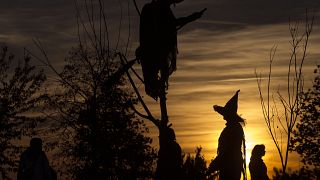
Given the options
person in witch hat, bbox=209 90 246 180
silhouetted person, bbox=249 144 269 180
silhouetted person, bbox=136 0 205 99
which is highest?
silhouetted person, bbox=136 0 205 99

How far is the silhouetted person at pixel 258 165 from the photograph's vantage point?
617 inches

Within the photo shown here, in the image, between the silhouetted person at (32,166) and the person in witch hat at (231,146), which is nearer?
the person in witch hat at (231,146)

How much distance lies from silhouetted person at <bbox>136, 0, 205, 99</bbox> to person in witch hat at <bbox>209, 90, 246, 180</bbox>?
6.02 ft

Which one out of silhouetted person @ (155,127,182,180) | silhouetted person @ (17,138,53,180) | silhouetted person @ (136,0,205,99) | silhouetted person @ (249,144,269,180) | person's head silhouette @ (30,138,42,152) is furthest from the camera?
silhouetted person @ (249,144,269,180)

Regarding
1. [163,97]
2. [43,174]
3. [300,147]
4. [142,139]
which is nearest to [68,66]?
[142,139]

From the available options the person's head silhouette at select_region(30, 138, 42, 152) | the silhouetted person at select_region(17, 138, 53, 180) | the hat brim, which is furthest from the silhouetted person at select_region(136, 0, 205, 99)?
the silhouetted person at select_region(17, 138, 53, 180)

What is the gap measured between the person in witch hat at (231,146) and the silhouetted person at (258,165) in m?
2.48

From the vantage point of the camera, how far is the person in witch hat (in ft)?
43.3

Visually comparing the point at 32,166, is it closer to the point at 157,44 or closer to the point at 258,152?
the point at 157,44

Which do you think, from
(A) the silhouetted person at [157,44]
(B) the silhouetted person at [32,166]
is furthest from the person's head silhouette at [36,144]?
(A) the silhouetted person at [157,44]

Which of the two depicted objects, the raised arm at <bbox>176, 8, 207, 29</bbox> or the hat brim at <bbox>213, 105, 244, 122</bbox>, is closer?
the raised arm at <bbox>176, 8, 207, 29</bbox>

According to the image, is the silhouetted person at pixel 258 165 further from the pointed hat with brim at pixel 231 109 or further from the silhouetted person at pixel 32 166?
the silhouetted person at pixel 32 166

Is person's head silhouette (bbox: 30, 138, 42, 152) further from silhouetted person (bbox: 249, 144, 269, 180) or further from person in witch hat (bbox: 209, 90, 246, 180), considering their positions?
Result: silhouetted person (bbox: 249, 144, 269, 180)

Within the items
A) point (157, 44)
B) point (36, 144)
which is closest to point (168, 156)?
point (157, 44)
